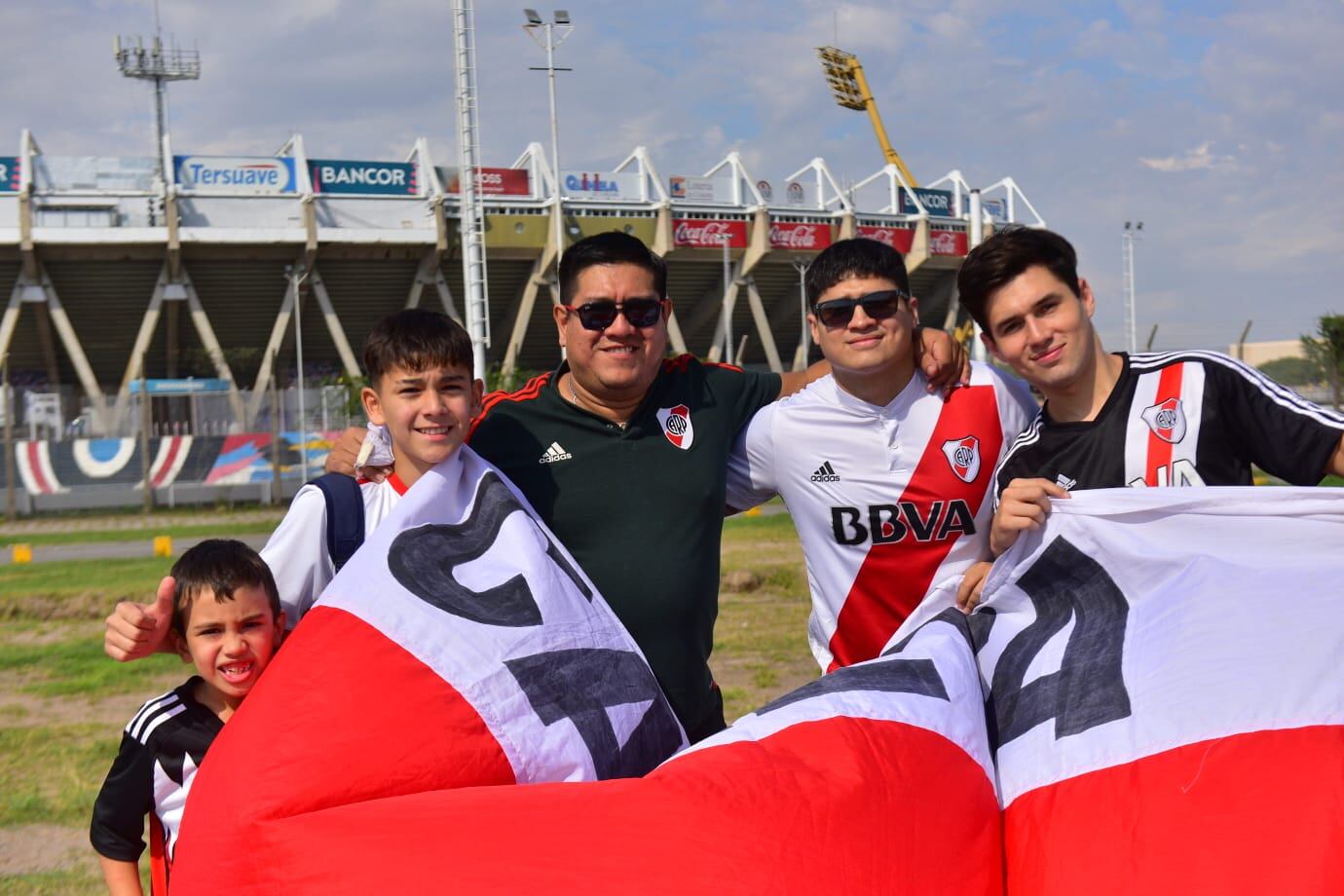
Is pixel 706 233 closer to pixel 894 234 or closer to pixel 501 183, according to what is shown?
pixel 501 183

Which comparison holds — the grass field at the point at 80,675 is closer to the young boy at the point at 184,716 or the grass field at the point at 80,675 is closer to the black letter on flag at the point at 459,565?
the young boy at the point at 184,716

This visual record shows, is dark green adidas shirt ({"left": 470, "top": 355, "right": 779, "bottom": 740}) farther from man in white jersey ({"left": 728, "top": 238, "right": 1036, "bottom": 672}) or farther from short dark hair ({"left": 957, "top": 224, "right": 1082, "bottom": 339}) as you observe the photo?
short dark hair ({"left": 957, "top": 224, "right": 1082, "bottom": 339})

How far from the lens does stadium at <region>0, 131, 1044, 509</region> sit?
41844 millimetres

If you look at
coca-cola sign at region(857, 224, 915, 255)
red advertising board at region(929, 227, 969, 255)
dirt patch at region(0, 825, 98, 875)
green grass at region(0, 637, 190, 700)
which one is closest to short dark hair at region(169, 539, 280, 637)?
dirt patch at region(0, 825, 98, 875)

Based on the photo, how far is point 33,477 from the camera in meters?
27.5

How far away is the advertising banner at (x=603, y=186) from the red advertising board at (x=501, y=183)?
1905mm

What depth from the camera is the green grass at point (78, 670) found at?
870cm

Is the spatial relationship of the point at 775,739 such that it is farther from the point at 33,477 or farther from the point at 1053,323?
the point at 33,477

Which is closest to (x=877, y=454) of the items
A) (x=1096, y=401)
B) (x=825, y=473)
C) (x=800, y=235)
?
(x=825, y=473)

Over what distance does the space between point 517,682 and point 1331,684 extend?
5.93 ft

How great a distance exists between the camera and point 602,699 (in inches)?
112

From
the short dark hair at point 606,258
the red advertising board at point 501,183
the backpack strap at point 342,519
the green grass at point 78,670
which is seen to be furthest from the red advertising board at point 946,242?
the backpack strap at point 342,519

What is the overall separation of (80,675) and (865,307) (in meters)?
8.07

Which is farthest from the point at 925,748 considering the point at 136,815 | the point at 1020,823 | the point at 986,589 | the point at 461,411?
the point at 136,815
